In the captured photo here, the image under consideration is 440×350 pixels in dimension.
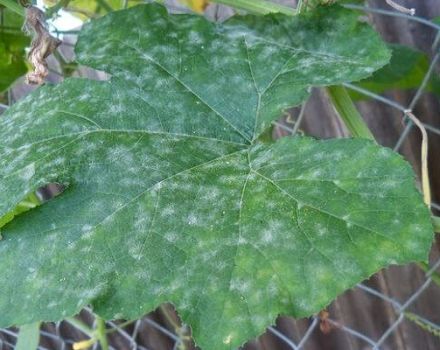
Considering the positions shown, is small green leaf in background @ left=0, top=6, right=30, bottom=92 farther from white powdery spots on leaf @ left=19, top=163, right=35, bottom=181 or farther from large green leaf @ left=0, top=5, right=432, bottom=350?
white powdery spots on leaf @ left=19, top=163, right=35, bottom=181

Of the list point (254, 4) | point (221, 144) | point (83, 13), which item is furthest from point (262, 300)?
point (83, 13)

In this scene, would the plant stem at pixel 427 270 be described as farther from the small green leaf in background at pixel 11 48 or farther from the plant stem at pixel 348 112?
the small green leaf in background at pixel 11 48

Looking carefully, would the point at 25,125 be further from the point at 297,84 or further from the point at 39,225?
the point at 297,84

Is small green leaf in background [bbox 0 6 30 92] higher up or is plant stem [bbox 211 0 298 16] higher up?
plant stem [bbox 211 0 298 16]

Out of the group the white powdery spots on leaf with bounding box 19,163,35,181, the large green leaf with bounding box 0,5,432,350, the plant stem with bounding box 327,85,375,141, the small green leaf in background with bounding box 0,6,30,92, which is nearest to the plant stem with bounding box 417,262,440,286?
the plant stem with bounding box 327,85,375,141

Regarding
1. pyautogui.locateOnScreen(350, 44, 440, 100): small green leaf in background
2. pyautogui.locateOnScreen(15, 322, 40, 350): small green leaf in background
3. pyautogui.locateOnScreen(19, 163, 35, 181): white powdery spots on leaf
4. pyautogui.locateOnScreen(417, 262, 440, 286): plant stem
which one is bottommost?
pyautogui.locateOnScreen(15, 322, 40, 350): small green leaf in background

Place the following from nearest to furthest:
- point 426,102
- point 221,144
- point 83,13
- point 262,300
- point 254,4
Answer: point 262,300
point 221,144
point 254,4
point 83,13
point 426,102

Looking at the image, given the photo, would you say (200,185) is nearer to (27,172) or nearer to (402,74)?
(27,172)

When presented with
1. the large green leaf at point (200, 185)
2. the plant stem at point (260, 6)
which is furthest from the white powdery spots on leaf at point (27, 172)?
the plant stem at point (260, 6)
